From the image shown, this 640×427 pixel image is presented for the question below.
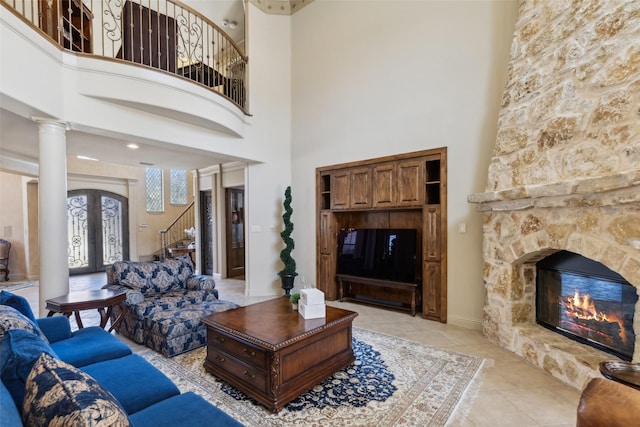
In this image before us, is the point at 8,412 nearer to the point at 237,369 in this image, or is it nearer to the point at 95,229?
the point at 237,369

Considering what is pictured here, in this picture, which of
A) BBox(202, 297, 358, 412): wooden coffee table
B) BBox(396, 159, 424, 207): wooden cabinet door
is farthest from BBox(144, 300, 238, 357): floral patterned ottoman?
BBox(396, 159, 424, 207): wooden cabinet door

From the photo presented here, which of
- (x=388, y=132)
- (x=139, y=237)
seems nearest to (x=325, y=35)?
(x=388, y=132)

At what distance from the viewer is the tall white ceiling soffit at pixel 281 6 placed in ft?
18.3

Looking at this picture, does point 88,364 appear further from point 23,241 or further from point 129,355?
point 23,241

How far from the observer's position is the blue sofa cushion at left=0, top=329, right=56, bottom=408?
1073 mm

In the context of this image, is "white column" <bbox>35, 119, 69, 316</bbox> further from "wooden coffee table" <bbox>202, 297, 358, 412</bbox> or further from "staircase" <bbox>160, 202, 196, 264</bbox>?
"staircase" <bbox>160, 202, 196, 264</bbox>

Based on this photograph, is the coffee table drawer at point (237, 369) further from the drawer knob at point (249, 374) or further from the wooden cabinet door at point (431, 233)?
the wooden cabinet door at point (431, 233)

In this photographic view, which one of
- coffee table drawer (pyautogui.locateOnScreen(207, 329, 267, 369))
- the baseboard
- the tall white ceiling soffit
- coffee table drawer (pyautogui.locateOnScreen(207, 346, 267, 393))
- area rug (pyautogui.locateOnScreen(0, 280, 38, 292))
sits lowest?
area rug (pyautogui.locateOnScreen(0, 280, 38, 292))

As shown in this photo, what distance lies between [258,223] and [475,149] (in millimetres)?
3718

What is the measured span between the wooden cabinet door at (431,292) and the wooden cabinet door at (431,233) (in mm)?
124

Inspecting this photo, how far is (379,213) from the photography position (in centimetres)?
505

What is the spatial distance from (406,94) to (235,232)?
509cm

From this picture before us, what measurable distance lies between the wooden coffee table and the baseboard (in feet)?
6.09

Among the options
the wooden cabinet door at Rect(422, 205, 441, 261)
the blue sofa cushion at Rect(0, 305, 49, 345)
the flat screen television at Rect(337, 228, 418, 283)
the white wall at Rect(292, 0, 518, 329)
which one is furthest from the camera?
the flat screen television at Rect(337, 228, 418, 283)
